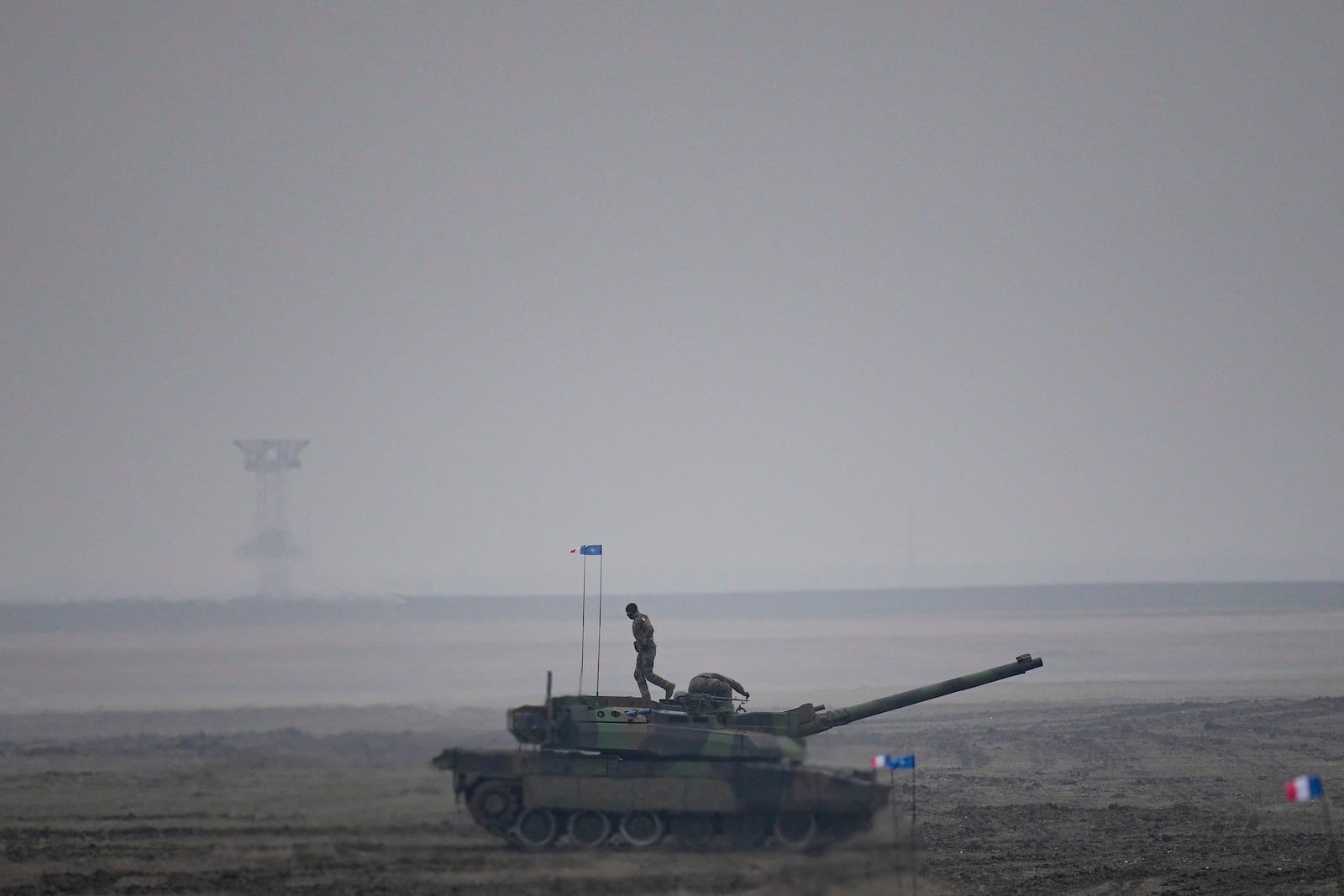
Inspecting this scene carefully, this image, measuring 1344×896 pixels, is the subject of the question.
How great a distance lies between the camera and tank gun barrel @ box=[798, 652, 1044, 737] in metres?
36.1

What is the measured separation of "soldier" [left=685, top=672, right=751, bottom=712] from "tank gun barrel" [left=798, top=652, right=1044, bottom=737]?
5.88 feet

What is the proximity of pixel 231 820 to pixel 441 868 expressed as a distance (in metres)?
7.85

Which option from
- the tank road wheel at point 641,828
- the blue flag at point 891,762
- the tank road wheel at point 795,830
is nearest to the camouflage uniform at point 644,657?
the tank road wheel at point 641,828

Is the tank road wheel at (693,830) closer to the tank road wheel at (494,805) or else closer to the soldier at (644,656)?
the soldier at (644,656)

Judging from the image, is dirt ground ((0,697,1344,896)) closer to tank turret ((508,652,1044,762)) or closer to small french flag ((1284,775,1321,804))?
tank turret ((508,652,1044,762))

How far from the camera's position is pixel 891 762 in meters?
31.9

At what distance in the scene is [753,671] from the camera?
103 metres

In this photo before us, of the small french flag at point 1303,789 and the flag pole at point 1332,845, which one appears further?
the flag pole at point 1332,845

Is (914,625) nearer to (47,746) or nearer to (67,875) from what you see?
(47,746)

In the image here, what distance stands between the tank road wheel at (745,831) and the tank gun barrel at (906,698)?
304 cm

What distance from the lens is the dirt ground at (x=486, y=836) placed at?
1243 inches

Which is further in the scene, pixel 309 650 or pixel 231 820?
pixel 309 650

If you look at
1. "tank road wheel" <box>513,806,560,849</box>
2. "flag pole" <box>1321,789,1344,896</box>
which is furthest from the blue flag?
"flag pole" <box>1321,789,1344,896</box>

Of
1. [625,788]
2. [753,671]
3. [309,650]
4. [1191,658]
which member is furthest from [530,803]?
[1191,658]
